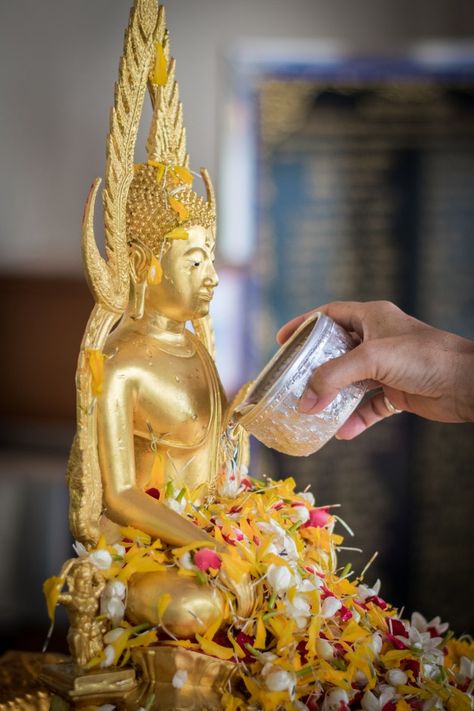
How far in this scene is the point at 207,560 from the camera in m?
0.99

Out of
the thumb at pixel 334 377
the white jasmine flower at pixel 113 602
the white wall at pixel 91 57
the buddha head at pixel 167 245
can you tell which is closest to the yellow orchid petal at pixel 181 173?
the buddha head at pixel 167 245

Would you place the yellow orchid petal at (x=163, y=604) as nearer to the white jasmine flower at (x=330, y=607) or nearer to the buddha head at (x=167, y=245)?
the white jasmine flower at (x=330, y=607)

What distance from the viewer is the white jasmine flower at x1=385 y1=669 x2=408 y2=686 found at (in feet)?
3.18

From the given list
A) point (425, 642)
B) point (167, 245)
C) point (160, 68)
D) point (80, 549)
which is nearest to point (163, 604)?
point (80, 549)

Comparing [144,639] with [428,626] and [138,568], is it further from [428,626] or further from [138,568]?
[428,626]

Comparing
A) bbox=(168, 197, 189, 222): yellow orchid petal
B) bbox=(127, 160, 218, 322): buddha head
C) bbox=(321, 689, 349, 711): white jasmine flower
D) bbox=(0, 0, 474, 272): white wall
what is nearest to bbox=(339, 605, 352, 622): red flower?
bbox=(321, 689, 349, 711): white jasmine flower

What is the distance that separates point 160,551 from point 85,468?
133 mm

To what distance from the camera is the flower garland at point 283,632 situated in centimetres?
94

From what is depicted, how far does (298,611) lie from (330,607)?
42mm

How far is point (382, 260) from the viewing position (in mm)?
3279

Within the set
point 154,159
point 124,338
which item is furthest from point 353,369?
point 154,159

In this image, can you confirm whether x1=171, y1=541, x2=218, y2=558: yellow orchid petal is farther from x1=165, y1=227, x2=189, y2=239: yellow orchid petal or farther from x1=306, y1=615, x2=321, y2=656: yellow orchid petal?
x1=165, y1=227, x2=189, y2=239: yellow orchid petal

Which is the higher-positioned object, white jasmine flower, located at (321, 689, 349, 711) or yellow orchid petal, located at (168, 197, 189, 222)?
yellow orchid petal, located at (168, 197, 189, 222)

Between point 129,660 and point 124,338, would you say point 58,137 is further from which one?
point 129,660
